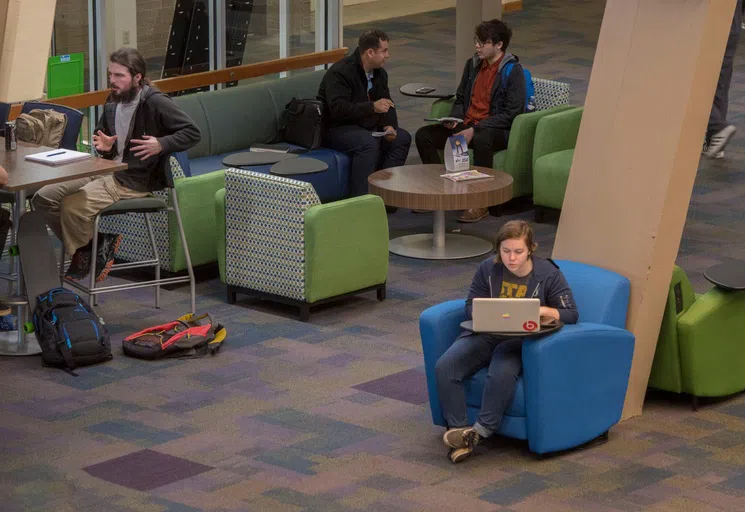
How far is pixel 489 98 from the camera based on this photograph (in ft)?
33.5

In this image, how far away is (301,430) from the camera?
21.0 feet

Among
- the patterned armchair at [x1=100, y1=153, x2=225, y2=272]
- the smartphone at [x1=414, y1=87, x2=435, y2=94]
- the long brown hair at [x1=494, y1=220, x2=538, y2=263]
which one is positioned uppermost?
the long brown hair at [x1=494, y1=220, x2=538, y2=263]

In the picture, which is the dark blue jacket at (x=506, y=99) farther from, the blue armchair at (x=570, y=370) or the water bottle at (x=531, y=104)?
the blue armchair at (x=570, y=370)

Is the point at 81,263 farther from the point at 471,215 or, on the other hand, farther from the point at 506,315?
the point at 471,215

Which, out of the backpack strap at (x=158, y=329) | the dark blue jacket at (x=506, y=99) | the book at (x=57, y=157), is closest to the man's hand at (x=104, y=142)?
the book at (x=57, y=157)

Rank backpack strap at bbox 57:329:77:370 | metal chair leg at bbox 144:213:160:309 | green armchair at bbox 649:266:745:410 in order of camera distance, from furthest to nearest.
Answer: metal chair leg at bbox 144:213:160:309 < backpack strap at bbox 57:329:77:370 < green armchair at bbox 649:266:745:410

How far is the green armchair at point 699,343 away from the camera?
21.4 feet

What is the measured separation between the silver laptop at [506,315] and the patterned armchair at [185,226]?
303 cm

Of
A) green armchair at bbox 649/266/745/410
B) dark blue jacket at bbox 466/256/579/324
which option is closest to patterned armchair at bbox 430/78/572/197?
green armchair at bbox 649/266/745/410

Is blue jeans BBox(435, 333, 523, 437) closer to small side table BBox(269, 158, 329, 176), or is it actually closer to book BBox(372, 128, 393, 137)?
small side table BBox(269, 158, 329, 176)

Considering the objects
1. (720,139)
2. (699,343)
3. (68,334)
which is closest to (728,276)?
(699,343)

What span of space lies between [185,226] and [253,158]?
864 mm

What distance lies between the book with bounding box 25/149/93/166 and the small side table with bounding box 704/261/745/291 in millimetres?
3283

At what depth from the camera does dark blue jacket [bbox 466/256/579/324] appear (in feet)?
19.9
